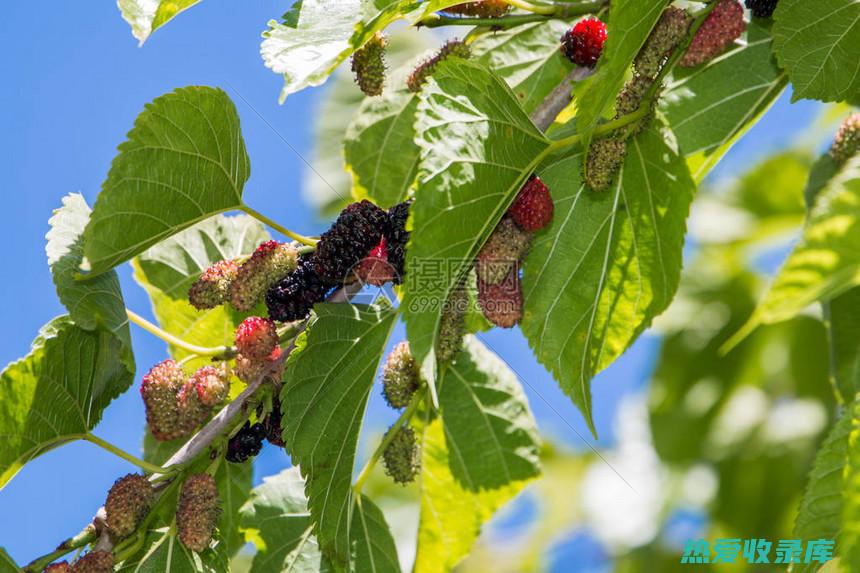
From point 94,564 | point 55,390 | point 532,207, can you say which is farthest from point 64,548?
point 532,207

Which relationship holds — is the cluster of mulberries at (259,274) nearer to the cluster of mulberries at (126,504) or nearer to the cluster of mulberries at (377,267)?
the cluster of mulberries at (377,267)

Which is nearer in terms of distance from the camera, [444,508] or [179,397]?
[179,397]

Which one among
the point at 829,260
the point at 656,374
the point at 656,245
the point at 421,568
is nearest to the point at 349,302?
the point at 656,245

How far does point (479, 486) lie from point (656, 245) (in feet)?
1.50

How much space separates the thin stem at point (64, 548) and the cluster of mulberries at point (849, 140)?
3.51 ft

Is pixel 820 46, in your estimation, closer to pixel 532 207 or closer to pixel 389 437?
pixel 532 207

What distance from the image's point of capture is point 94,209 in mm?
946

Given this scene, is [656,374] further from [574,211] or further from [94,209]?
[94,209]

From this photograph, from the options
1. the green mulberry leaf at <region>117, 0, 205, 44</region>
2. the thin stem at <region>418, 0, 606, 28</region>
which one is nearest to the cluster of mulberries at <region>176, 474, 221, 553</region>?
the green mulberry leaf at <region>117, 0, 205, 44</region>

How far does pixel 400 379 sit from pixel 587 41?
0.49 metres

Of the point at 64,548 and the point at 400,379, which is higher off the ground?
the point at 400,379

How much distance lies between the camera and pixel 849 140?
4.00 ft

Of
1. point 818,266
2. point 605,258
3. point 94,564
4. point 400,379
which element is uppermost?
point 605,258

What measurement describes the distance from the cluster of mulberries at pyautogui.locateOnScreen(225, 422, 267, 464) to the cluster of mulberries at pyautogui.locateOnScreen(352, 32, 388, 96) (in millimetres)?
441
